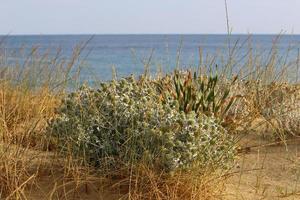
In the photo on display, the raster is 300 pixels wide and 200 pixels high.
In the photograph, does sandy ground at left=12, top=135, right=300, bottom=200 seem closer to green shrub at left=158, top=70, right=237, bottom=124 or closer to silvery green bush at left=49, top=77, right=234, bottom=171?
silvery green bush at left=49, top=77, right=234, bottom=171

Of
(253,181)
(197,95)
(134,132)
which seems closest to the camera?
(134,132)

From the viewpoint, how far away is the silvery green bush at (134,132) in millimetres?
3545

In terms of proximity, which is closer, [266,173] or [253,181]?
[253,181]

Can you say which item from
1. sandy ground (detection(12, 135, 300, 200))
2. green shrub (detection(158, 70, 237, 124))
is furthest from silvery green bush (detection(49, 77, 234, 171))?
green shrub (detection(158, 70, 237, 124))

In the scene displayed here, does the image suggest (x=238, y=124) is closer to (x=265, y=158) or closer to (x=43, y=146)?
(x=265, y=158)

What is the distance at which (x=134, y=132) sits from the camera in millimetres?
3650

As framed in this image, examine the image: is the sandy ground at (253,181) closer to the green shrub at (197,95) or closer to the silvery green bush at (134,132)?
the silvery green bush at (134,132)

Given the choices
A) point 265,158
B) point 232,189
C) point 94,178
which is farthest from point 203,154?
point 265,158

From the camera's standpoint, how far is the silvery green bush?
3545 millimetres

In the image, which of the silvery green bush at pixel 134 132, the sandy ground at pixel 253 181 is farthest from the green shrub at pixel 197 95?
the sandy ground at pixel 253 181

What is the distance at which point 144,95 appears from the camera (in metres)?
4.17

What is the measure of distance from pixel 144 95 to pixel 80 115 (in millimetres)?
542

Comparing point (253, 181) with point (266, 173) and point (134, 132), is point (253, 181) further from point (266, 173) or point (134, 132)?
point (134, 132)

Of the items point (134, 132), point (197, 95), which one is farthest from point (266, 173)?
point (134, 132)
